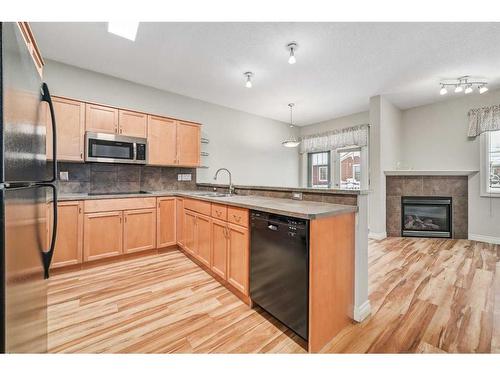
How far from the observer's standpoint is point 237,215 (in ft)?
6.66

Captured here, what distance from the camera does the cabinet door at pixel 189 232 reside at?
2.87m

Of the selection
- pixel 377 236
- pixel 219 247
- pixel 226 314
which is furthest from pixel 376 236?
pixel 226 314

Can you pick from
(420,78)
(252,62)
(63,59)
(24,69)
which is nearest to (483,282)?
(420,78)

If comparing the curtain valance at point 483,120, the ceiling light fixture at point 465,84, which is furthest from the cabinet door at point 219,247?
the curtain valance at point 483,120

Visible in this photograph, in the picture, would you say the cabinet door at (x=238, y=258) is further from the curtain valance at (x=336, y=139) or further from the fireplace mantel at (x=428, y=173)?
the curtain valance at (x=336, y=139)

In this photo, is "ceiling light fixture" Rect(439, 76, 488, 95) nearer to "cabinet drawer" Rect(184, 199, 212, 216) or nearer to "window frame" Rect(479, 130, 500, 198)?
"window frame" Rect(479, 130, 500, 198)

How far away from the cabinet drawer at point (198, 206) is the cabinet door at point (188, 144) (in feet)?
2.79

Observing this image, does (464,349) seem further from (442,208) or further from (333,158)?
(333,158)

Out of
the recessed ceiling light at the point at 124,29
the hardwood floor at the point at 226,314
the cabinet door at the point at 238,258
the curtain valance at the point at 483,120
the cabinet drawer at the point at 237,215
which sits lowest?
the hardwood floor at the point at 226,314

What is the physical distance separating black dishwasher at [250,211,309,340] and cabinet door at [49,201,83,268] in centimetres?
212

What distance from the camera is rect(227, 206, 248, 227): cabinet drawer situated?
1.95 meters

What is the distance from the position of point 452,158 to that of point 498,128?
0.77 m

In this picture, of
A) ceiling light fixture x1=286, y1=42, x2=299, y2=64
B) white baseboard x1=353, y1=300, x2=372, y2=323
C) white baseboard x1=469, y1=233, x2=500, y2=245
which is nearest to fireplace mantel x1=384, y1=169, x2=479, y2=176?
white baseboard x1=469, y1=233, x2=500, y2=245

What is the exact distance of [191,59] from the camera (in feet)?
9.49
